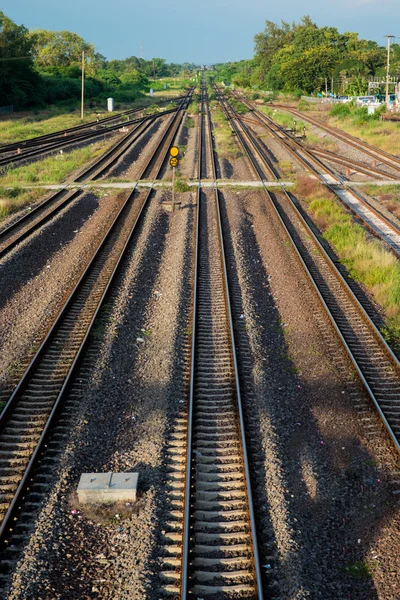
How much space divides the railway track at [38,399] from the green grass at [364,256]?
20.4ft

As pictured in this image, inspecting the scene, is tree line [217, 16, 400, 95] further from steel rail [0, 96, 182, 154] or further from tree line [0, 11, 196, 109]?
steel rail [0, 96, 182, 154]

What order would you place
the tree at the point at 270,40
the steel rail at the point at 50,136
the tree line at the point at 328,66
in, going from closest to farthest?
the steel rail at the point at 50,136 → the tree line at the point at 328,66 → the tree at the point at 270,40

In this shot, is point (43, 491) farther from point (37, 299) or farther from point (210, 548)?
point (37, 299)

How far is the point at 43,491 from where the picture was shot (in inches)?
281

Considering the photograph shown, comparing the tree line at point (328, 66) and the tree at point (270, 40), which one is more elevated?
the tree at point (270, 40)

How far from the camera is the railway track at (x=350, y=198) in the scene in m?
19.0

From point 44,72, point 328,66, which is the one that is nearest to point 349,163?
point 328,66

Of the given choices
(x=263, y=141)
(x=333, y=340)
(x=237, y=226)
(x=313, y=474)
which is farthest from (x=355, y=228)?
(x=263, y=141)

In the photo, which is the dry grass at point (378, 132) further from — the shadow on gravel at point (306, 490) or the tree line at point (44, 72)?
the tree line at point (44, 72)

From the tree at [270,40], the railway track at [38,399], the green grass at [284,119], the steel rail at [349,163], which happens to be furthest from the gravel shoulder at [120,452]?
the tree at [270,40]

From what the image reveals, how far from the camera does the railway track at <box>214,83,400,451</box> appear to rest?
9188 mm

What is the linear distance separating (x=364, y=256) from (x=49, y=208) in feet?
40.2

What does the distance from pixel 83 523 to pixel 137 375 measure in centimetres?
350

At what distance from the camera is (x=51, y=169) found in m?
30.4
